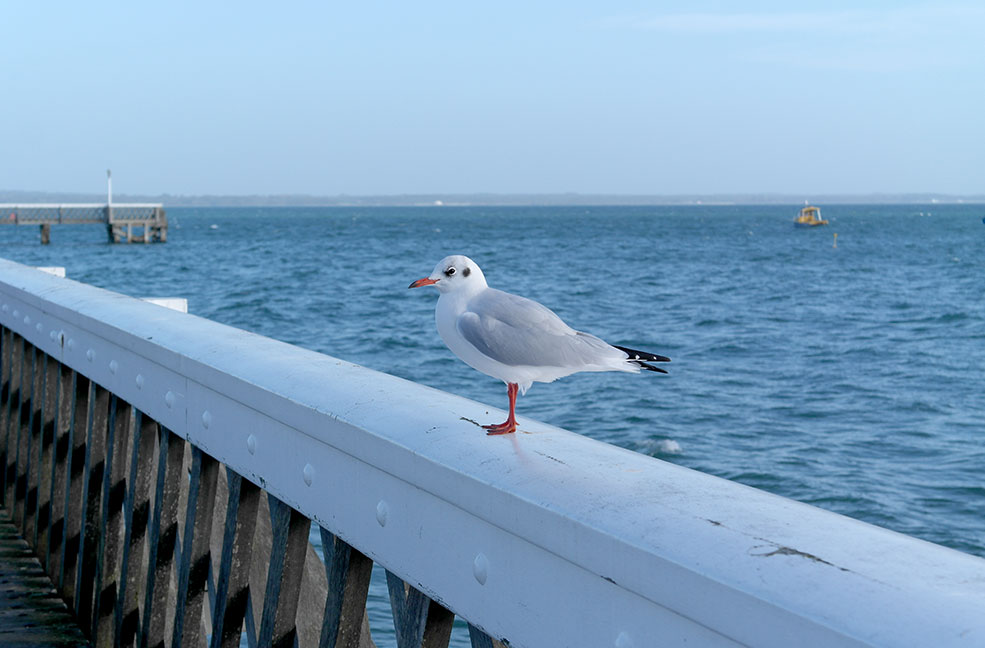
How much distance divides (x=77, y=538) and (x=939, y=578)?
316 centimetres

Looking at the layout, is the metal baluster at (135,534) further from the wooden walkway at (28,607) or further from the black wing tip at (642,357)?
the black wing tip at (642,357)

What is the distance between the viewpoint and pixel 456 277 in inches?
88.3

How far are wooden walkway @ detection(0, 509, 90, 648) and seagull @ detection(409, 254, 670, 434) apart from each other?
176 centimetres

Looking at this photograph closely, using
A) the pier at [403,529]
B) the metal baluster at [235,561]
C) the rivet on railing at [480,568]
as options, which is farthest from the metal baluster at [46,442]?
the rivet on railing at [480,568]

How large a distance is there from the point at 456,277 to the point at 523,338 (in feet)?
0.72

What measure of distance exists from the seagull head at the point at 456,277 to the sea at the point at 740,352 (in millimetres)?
6549

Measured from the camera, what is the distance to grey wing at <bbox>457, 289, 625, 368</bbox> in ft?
6.89

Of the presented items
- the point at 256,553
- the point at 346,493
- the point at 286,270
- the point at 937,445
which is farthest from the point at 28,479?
the point at 286,270

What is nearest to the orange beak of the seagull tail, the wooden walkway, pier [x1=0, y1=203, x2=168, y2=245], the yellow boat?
the seagull tail

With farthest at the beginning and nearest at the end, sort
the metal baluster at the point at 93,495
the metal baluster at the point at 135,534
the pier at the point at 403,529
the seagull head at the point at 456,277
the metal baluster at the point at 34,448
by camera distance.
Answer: the metal baluster at the point at 34,448
the metal baluster at the point at 93,495
the metal baluster at the point at 135,534
the seagull head at the point at 456,277
the pier at the point at 403,529

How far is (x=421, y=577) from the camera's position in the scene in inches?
63.3

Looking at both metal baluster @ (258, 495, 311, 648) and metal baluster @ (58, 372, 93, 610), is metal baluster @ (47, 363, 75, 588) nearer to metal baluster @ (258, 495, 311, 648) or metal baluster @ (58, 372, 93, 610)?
metal baluster @ (58, 372, 93, 610)

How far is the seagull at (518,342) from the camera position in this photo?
82.9 inches

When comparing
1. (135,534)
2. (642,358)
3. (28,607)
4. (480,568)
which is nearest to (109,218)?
(28,607)
